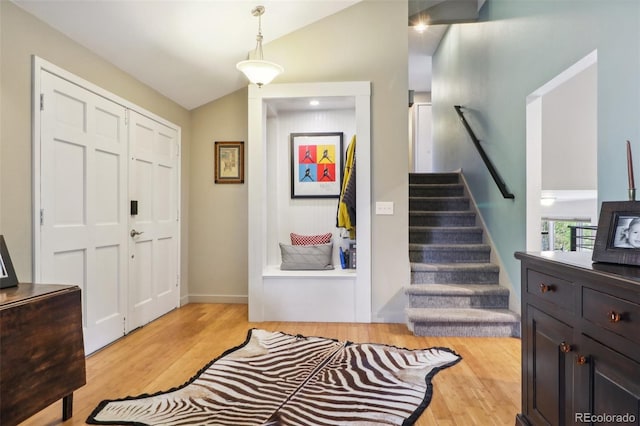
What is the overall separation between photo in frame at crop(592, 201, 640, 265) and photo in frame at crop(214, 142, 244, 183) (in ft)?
11.5

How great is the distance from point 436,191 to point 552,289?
367 cm

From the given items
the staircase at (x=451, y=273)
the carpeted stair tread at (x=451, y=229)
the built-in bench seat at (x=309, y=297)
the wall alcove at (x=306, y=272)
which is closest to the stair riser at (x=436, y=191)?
the staircase at (x=451, y=273)

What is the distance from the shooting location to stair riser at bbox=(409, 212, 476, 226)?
4.50m

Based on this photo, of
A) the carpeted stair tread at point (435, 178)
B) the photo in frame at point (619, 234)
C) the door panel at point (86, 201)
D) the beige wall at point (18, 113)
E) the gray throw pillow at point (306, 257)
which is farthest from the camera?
the carpeted stair tread at point (435, 178)

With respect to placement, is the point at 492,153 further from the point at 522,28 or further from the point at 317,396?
the point at 317,396

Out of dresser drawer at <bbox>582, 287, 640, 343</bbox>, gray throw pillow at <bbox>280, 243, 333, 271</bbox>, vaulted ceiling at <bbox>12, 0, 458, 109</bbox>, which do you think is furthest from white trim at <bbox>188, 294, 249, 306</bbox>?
dresser drawer at <bbox>582, 287, 640, 343</bbox>

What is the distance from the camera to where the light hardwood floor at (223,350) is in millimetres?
1968

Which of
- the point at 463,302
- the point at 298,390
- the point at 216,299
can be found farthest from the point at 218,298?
the point at 463,302

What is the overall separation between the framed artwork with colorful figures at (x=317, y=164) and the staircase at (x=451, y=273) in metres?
1.13

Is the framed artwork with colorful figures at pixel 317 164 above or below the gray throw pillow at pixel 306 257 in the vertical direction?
above

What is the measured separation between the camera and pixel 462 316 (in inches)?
125

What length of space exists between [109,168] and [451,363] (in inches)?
119

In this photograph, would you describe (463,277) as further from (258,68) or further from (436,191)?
(258,68)

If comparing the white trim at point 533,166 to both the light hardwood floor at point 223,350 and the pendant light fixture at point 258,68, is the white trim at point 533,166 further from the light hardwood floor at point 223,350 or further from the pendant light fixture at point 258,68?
the pendant light fixture at point 258,68
